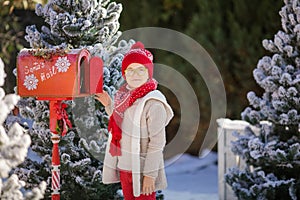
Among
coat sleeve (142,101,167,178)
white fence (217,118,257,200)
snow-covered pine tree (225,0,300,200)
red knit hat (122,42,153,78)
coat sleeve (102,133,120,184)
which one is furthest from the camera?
white fence (217,118,257,200)

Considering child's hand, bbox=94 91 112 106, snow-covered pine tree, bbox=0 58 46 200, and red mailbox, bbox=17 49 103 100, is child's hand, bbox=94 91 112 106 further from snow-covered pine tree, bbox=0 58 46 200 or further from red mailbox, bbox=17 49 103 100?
snow-covered pine tree, bbox=0 58 46 200

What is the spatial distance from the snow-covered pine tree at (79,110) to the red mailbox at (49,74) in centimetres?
70

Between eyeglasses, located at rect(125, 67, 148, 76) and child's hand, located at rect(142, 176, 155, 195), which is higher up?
eyeglasses, located at rect(125, 67, 148, 76)

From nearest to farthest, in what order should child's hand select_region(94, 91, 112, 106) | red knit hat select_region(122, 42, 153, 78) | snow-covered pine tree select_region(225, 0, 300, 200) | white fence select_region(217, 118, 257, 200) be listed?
red knit hat select_region(122, 42, 153, 78) → child's hand select_region(94, 91, 112, 106) → snow-covered pine tree select_region(225, 0, 300, 200) → white fence select_region(217, 118, 257, 200)

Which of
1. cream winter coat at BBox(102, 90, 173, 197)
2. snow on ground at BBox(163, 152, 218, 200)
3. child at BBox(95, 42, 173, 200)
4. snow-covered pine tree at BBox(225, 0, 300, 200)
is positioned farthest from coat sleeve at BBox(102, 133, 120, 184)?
snow on ground at BBox(163, 152, 218, 200)

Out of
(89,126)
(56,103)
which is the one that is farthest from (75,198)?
(56,103)

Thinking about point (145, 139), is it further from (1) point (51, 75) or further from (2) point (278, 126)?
(2) point (278, 126)

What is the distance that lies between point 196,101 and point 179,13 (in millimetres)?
1676

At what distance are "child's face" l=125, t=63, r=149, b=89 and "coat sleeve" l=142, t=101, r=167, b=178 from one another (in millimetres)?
218

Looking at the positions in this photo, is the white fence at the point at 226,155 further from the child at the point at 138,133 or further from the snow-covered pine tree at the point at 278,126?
the child at the point at 138,133

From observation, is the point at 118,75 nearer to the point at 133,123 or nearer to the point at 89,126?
the point at 89,126

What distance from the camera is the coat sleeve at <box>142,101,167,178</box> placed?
4984mm

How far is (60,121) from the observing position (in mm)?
5383

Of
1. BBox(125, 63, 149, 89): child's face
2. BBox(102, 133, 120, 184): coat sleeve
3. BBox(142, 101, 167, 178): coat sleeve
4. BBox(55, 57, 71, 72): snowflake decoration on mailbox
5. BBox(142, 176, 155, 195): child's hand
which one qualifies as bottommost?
BBox(142, 176, 155, 195): child's hand
